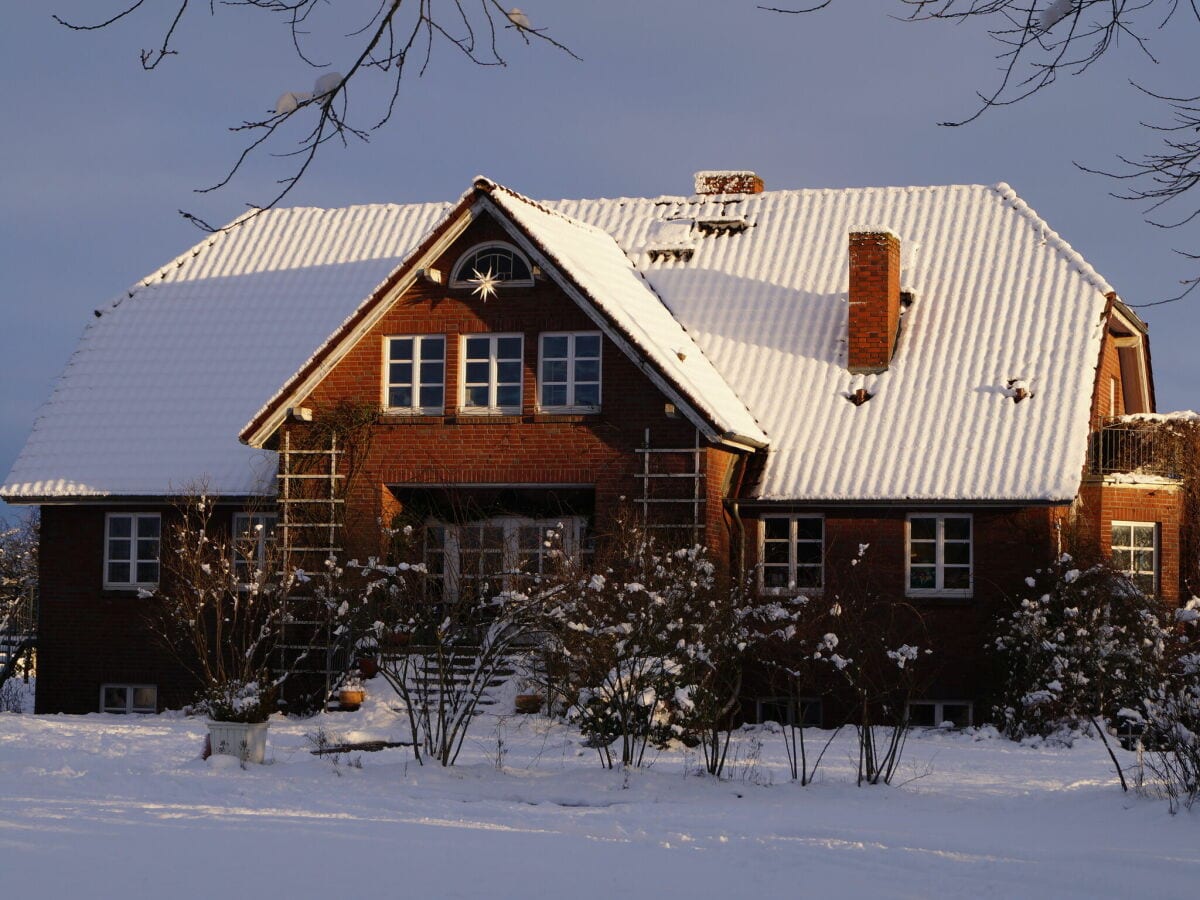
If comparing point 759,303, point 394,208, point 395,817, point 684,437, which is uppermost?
point 394,208

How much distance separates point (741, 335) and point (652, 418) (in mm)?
3734

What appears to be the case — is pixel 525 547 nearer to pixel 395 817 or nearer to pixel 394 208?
pixel 394 208

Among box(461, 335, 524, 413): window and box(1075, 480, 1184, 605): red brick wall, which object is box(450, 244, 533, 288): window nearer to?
box(461, 335, 524, 413): window

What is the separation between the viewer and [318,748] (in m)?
20.2

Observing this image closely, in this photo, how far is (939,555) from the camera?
1002 inches

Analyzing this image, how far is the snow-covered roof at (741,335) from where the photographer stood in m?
25.6

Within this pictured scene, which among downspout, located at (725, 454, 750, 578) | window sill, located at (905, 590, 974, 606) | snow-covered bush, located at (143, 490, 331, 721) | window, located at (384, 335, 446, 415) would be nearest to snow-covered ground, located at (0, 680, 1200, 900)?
snow-covered bush, located at (143, 490, 331, 721)

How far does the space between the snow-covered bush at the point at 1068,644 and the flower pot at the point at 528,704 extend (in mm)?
6402

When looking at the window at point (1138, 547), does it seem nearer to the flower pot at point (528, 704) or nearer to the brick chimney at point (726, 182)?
the flower pot at point (528, 704)

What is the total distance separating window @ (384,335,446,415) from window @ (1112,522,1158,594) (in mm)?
10601

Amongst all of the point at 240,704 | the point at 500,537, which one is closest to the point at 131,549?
the point at 500,537

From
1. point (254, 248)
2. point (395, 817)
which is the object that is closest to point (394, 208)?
point (254, 248)

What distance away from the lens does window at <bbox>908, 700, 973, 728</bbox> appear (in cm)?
2514

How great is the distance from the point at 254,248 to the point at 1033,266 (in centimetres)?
1411
